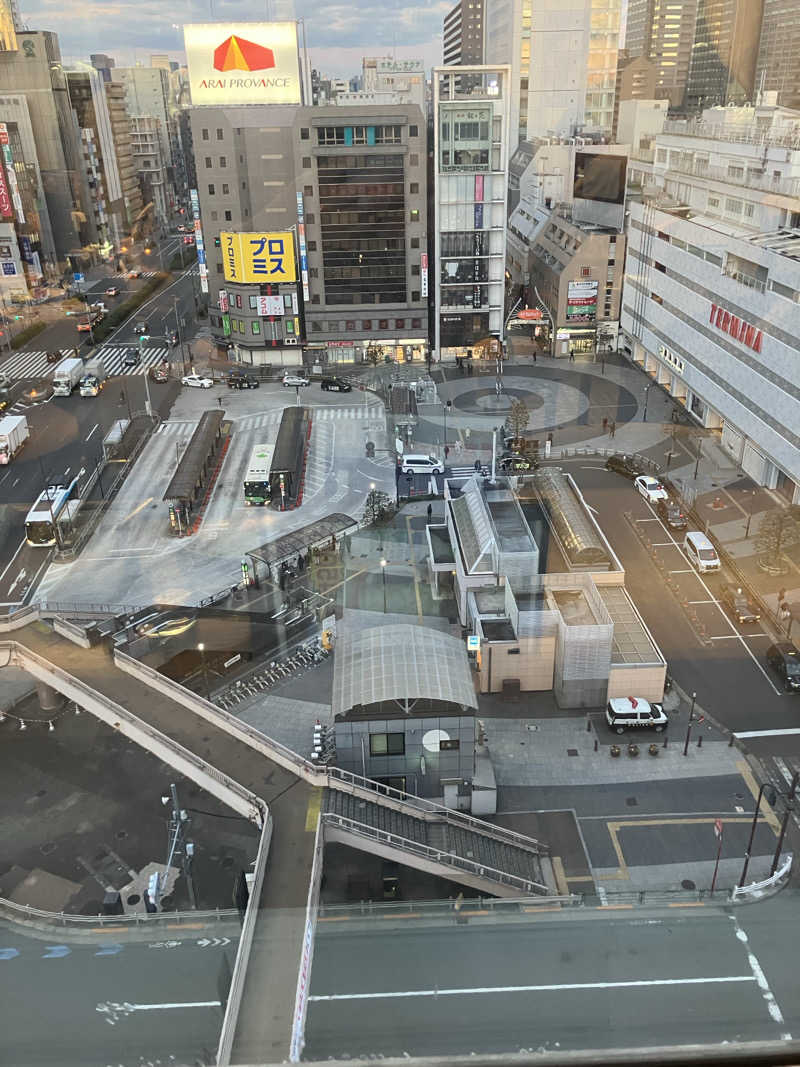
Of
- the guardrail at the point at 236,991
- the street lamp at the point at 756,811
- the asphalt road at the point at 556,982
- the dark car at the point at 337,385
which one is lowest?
the street lamp at the point at 756,811

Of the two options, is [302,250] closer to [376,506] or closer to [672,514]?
[376,506]

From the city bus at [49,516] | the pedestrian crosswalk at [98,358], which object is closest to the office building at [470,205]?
the pedestrian crosswalk at [98,358]

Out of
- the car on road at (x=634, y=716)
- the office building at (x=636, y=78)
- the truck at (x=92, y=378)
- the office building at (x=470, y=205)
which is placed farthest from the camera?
the office building at (x=636, y=78)

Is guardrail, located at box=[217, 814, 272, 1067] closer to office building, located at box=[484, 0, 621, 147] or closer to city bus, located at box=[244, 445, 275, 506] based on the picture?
city bus, located at box=[244, 445, 275, 506]

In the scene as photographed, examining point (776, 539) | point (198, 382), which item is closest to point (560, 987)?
point (776, 539)

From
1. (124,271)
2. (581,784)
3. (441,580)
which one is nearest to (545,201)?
(124,271)

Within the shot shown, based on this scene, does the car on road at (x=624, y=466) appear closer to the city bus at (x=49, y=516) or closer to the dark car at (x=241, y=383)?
the city bus at (x=49, y=516)

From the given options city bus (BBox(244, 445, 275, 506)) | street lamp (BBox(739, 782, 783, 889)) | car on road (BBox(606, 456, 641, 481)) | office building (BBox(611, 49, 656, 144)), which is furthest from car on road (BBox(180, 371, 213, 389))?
office building (BBox(611, 49, 656, 144))
